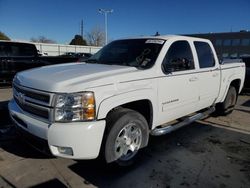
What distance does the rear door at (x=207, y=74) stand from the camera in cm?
484

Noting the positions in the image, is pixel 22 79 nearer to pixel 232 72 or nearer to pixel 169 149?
pixel 169 149

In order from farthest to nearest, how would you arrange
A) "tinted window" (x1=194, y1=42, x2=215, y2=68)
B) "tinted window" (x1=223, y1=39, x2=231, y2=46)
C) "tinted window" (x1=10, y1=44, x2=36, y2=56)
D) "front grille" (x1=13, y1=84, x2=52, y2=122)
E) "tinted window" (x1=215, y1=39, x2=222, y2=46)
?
"tinted window" (x1=215, y1=39, x2=222, y2=46) → "tinted window" (x1=223, y1=39, x2=231, y2=46) → "tinted window" (x1=10, y1=44, x2=36, y2=56) → "tinted window" (x1=194, y1=42, x2=215, y2=68) → "front grille" (x1=13, y1=84, x2=52, y2=122)

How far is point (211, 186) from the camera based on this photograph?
325cm

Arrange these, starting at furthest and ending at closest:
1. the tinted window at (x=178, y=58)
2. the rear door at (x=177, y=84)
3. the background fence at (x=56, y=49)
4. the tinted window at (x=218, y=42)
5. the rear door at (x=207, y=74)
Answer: the tinted window at (x=218, y=42), the background fence at (x=56, y=49), the rear door at (x=207, y=74), the tinted window at (x=178, y=58), the rear door at (x=177, y=84)

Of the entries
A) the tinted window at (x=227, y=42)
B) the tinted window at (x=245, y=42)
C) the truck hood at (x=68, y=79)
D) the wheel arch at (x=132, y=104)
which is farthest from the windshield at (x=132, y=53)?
the tinted window at (x=227, y=42)

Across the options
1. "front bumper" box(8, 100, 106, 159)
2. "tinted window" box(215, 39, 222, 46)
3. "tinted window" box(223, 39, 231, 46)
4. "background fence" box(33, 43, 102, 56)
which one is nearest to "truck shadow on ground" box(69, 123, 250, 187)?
"front bumper" box(8, 100, 106, 159)

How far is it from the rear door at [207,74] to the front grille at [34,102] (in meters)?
2.86

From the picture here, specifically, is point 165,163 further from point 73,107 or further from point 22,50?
point 22,50

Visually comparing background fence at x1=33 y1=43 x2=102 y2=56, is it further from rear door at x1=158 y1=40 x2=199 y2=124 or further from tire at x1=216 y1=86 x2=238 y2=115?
rear door at x1=158 y1=40 x2=199 y2=124

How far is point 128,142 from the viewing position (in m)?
3.61

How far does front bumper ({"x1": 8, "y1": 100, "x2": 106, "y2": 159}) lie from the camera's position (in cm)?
288

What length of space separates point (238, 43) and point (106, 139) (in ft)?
205

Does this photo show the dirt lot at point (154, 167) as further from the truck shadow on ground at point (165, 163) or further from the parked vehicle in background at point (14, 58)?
the parked vehicle in background at point (14, 58)

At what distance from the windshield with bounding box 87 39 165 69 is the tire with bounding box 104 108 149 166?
85 cm
